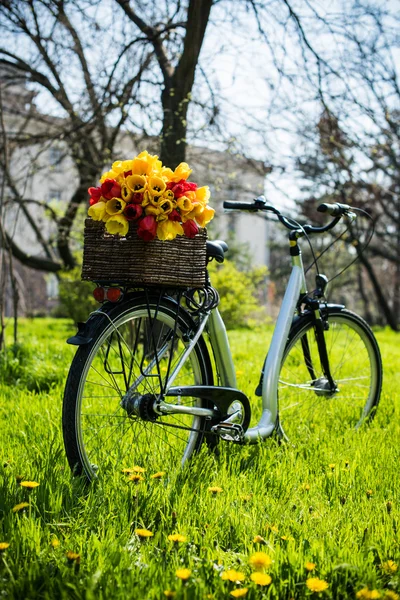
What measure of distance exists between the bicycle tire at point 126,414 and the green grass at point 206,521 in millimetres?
113

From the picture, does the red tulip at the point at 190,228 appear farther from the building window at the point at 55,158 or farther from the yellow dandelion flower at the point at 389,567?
the building window at the point at 55,158

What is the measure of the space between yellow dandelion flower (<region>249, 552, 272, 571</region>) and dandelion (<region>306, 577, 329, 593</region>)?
0.12m

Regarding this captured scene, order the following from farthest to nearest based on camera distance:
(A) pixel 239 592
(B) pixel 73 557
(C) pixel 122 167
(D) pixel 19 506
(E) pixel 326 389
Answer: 1. (E) pixel 326 389
2. (C) pixel 122 167
3. (D) pixel 19 506
4. (B) pixel 73 557
5. (A) pixel 239 592

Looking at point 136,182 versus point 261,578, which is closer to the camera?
point 261,578

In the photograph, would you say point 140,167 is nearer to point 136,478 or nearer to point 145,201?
point 145,201

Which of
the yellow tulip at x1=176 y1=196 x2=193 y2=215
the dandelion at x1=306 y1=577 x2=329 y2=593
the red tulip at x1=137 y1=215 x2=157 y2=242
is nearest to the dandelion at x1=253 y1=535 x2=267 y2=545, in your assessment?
the dandelion at x1=306 y1=577 x2=329 y2=593

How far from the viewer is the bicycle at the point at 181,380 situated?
7.38 ft

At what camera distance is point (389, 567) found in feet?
5.88

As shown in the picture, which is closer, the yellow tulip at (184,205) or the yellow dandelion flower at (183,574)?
the yellow dandelion flower at (183,574)

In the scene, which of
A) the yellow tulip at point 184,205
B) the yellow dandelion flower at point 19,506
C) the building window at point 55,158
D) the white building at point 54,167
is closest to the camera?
the yellow dandelion flower at point 19,506

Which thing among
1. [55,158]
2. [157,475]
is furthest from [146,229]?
[55,158]

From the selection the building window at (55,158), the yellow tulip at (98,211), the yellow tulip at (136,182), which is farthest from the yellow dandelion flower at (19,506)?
the building window at (55,158)

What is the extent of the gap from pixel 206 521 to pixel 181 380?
1198mm

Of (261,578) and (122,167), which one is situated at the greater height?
(122,167)
